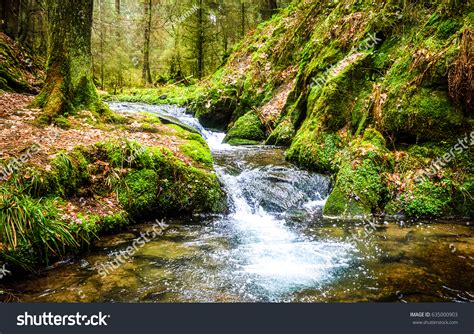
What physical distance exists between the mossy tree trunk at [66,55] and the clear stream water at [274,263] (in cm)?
326

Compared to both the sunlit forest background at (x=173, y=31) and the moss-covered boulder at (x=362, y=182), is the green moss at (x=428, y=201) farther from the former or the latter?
the sunlit forest background at (x=173, y=31)

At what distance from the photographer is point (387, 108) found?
7.20 metres

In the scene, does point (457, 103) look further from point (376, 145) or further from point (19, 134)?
point (19, 134)

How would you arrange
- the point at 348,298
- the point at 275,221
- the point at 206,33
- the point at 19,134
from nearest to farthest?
the point at 348,298, the point at 19,134, the point at 275,221, the point at 206,33

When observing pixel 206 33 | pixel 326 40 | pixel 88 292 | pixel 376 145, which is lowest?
pixel 88 292

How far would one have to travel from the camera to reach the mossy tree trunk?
6.59 metres

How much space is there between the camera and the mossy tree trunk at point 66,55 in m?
6.59

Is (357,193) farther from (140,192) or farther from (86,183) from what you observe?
(86,183)

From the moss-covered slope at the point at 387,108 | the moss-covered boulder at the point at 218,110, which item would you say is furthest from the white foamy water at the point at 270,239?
the moss-covered boulder at the point at 218,110

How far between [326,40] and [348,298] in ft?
30.5

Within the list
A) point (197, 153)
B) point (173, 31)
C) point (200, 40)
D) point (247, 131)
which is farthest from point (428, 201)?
point (173, 31)

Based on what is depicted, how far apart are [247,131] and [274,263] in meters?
7.52

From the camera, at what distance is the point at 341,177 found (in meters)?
6.80

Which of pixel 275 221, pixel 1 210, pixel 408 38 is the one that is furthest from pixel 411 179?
pixel 1 210
